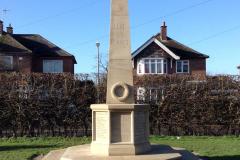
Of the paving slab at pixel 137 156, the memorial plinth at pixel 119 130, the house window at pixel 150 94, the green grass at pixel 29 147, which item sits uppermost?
the house window at pixel 150 94

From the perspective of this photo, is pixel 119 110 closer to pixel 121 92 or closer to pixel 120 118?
pixel 120 118

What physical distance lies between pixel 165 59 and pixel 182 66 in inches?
80.8

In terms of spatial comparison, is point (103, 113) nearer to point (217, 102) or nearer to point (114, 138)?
point (114, 138)

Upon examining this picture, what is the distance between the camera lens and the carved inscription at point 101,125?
11446mm

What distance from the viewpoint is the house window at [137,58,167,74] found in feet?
156

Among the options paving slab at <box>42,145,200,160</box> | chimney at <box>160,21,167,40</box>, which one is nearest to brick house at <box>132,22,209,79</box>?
chimney at <box>160,21,167,40</box>

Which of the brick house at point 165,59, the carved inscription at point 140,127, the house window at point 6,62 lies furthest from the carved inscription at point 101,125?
the house window at point 6,62

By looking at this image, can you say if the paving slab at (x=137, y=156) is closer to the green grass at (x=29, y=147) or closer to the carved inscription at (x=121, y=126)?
the carved inscription at (x=121, y=126)

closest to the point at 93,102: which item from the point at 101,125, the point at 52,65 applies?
the point at 101,125

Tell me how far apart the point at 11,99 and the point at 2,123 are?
1113 millimetres

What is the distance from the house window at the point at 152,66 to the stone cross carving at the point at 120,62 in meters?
35.4

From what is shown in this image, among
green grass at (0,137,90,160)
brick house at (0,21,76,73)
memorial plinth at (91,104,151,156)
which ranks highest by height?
brick house at (0,21,76,73)

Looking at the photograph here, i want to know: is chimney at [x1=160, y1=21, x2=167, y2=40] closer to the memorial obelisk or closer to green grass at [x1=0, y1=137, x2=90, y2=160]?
green grass at [x1=0, y1=137, x2=90, y2=160]

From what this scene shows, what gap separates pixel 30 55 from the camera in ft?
157
